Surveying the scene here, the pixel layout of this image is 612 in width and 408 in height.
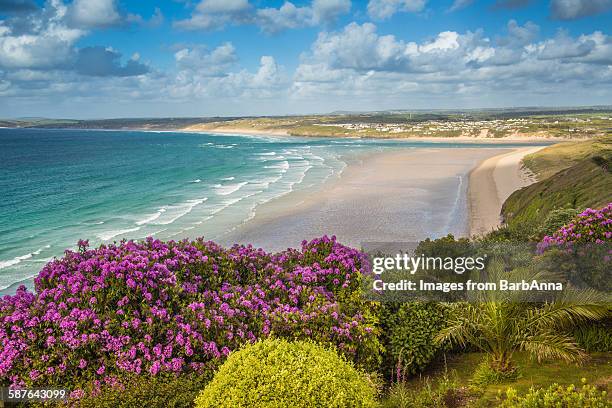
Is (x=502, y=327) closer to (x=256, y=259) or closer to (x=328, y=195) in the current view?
(x=256, y=259)

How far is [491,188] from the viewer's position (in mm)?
42906

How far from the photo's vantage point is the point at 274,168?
65812 millimetres

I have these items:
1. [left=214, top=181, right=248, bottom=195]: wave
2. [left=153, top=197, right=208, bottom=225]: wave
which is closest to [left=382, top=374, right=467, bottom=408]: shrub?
[left=153, top=197, right=208, bottom=225]: wave

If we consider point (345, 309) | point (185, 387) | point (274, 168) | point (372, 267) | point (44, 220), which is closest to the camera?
point (185, 387)

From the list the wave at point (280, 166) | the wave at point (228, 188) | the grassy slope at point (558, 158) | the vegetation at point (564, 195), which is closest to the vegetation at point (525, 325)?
the vegetation at point (564, 195)

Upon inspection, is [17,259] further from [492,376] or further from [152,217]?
[492,376]

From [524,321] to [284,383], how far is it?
373 cm

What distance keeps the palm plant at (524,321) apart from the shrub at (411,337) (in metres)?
0.43

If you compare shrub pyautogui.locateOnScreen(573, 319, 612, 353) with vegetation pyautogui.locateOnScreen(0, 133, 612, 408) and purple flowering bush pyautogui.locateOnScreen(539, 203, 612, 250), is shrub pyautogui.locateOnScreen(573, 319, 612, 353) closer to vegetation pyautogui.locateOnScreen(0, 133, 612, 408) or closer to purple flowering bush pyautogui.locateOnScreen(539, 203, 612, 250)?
vegetation pyautogui.locateOnScreen(0, 133, 612, 408)

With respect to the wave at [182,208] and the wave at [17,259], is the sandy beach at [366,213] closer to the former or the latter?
the wave at [182,208]

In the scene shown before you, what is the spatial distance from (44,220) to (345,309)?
102ft

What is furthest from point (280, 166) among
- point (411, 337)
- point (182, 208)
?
point (411, 337)

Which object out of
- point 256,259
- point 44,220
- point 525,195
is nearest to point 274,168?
point 44,220

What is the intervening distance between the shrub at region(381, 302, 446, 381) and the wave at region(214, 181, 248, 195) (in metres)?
37.2
